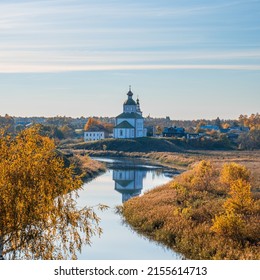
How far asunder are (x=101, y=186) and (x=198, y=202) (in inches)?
660

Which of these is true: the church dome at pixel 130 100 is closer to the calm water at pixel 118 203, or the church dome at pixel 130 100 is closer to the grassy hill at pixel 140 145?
the grassy hill at pixel 140 145

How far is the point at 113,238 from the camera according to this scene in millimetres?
22656

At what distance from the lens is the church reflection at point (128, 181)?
39.3m

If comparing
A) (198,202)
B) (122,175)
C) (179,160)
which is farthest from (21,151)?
(179,160)

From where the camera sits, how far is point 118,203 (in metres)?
33.3

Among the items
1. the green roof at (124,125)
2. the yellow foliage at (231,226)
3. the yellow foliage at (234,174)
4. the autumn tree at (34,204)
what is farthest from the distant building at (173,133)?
the autumn tree at (34,204)

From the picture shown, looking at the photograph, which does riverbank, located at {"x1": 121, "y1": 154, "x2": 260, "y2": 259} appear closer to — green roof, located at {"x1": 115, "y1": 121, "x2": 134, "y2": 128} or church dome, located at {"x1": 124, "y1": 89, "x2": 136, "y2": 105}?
green roof, located at {"x1": 115, "y1": 121, "x2": 134, "y2": 128}

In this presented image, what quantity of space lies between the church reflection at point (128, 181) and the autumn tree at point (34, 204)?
21099mm

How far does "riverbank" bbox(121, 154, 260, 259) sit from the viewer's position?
19119 mm

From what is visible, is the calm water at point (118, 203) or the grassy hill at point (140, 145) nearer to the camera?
the calm water at point (118, 203)

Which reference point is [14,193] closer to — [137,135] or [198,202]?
[198,202]

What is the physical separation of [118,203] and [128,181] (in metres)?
13.8

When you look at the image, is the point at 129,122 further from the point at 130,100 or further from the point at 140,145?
the point at 140,145

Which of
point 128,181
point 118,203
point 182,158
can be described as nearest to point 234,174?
point 118,203
